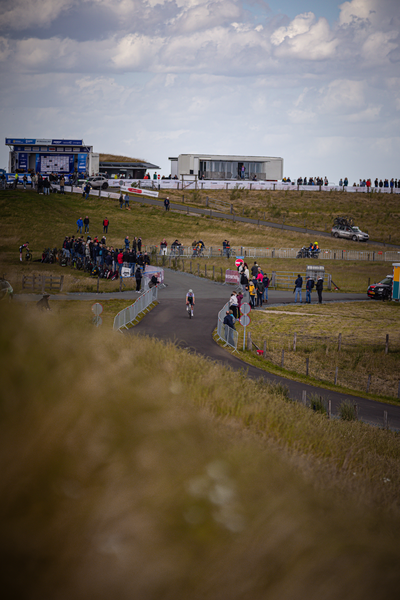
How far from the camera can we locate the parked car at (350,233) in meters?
57.1

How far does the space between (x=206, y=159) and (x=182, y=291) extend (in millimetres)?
56657

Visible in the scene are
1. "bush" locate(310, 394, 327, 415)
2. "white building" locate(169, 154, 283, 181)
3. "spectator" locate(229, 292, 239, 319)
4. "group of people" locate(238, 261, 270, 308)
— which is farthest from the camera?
"white building" locate(169, 154, 283, 181)

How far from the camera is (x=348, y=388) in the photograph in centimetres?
1798

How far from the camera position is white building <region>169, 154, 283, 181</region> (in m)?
83.6

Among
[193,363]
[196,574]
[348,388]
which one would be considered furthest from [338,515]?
[348,388]

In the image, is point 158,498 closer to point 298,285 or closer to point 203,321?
point 203,321

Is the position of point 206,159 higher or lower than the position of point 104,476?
higher

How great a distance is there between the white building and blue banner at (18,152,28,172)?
2441cm

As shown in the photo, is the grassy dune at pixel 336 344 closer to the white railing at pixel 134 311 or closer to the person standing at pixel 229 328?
the person standing at pixel 229 328

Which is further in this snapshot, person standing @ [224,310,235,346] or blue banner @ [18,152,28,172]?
blue banner @ [18,152,28,172]

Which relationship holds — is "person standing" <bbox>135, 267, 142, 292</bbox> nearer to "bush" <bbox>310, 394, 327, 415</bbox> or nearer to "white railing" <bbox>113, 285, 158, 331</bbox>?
"white railing" <bbox>113, 285, 158, 331</bbox>

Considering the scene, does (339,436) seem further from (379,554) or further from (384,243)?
(384,243)

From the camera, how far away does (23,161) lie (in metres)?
68.8

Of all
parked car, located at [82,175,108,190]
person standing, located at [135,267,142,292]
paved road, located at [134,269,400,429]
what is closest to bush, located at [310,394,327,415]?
paved road, located at [134,269,400,429]
